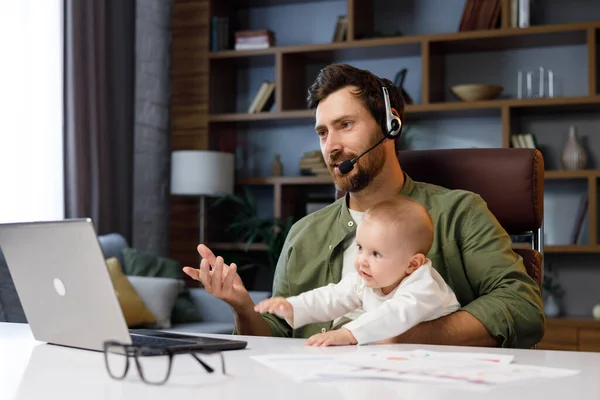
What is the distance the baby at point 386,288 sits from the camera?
1342mm

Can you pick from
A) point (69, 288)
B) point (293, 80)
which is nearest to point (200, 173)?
point (293, 80)

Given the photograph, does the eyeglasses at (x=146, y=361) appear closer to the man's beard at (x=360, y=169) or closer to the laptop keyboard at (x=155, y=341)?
the laptop keyboard at (x=155, y=341)

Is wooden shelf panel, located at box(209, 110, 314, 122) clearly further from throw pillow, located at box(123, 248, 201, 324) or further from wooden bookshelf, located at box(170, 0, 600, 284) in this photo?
throw pillow, located at box(123, 248, 201, 324)

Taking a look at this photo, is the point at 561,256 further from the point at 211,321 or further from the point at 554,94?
the point at 211,321

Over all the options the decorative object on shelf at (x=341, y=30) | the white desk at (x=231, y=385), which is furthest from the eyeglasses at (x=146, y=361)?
the decorative object on shelf at (x=341, y=30)

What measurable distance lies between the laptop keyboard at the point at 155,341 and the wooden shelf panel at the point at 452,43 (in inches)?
132

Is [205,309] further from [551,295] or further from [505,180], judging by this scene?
[505,180]

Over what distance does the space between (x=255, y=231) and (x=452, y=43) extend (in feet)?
4.75

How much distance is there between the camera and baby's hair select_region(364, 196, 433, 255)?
1470 millimetres

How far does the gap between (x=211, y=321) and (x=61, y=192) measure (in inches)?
39.4

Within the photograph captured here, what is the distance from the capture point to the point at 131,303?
11.6ft

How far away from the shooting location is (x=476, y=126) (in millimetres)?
4586

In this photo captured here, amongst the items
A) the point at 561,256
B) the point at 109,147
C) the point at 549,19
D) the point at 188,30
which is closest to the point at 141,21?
the point at 188,30

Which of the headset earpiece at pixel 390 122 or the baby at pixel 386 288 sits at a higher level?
the headset earpiece at pixel 390 122
